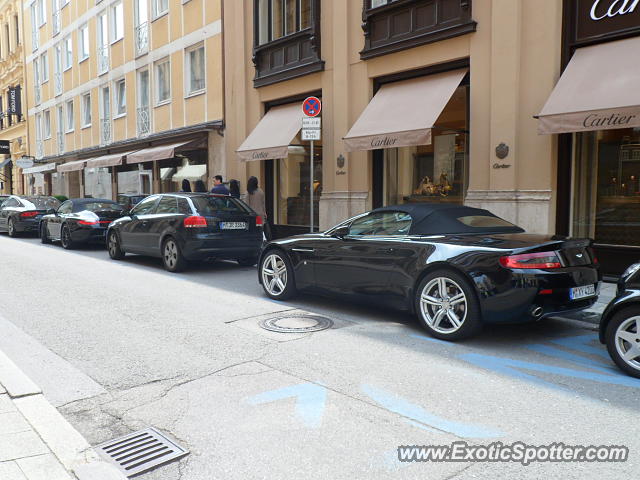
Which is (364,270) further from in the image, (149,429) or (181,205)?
(181,205)

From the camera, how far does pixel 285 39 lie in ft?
50.4

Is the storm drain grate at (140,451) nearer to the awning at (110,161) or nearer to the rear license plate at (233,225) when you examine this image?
the rear license plate at (233,225)

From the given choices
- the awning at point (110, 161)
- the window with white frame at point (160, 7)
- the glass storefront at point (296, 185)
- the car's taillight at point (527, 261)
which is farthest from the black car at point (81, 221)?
the car's taillight at point (527, 261)

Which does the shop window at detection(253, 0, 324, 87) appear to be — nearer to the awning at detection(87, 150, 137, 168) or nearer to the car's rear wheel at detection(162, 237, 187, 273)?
the car's rear wheel at detection(162, 237, 187, 273)

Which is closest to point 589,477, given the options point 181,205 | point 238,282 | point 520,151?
point 238,282

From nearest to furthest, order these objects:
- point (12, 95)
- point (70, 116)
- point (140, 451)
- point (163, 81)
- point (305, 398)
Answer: point (140, 451) → point (305, 398) → point (163, 81) → point (70, 116) → point (12, 95)

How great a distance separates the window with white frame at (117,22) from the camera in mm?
24433

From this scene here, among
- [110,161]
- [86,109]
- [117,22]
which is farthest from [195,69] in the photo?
[86,109]

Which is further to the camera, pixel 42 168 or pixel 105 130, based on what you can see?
pixel 42 168

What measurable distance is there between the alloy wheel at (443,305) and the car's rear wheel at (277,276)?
90.2 inches

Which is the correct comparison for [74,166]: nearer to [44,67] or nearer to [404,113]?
[44,67]

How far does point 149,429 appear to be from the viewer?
12.1 ft

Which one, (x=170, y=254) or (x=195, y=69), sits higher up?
(x=195, y=69)

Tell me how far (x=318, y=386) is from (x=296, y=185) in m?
11.8
